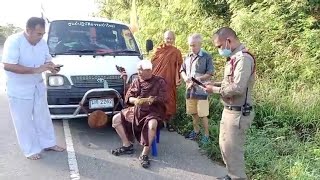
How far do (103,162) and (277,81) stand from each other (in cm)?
358

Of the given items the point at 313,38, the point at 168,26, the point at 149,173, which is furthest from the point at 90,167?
the point at 168,26

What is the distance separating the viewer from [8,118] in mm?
6672

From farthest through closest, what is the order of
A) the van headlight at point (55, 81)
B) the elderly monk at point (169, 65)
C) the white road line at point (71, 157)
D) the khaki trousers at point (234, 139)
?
the elderly monk at point (169, 65), the van headlight at point (55, 81), the white road line at point (71, 157), the khaki trousers at point (234, 139)

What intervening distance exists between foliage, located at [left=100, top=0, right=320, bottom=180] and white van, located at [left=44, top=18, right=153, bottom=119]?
134 cm

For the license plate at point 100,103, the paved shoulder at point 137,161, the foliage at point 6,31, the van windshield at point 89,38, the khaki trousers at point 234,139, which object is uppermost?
the foliage at point 6,31

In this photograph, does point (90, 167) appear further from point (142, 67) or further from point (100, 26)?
point (100, 26)

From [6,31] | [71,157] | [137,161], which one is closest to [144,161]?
[137,161]

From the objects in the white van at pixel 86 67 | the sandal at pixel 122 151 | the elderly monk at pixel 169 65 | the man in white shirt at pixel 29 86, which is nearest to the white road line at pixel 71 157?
the man in white shirt at pixel 29 86

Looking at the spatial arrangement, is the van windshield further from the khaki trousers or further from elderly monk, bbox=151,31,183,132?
the khaki trousers

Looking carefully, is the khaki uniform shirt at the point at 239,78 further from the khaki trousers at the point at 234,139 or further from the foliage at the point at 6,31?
the foliage at the point at 6,31

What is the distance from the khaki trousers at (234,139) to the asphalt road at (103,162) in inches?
21.7

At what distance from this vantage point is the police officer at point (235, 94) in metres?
3.47

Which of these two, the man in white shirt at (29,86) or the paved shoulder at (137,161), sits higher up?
the man in white shirt at (29,86)

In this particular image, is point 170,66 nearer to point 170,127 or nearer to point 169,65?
point 169,65
